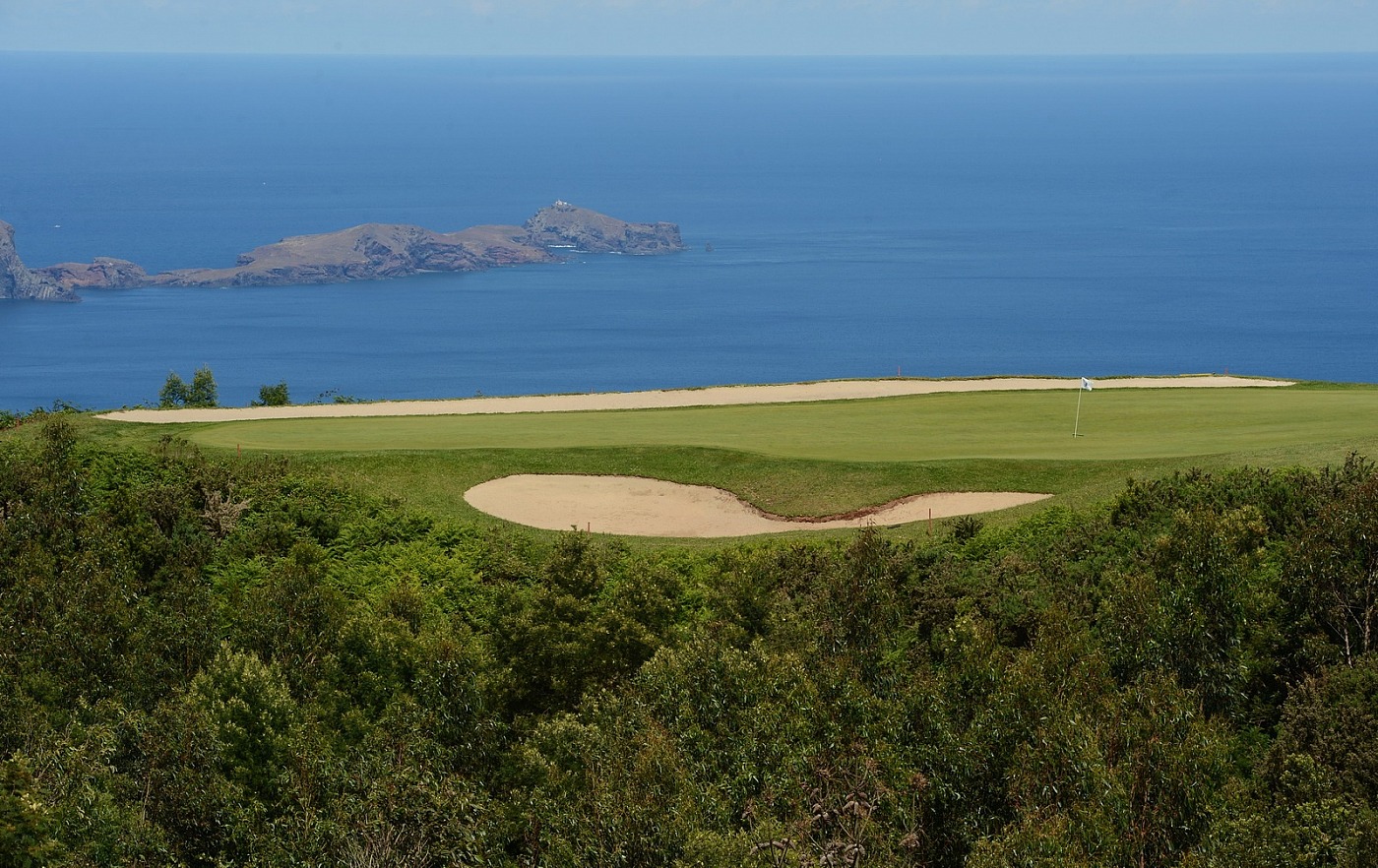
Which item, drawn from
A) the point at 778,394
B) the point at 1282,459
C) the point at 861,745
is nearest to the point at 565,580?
the point at 861,745

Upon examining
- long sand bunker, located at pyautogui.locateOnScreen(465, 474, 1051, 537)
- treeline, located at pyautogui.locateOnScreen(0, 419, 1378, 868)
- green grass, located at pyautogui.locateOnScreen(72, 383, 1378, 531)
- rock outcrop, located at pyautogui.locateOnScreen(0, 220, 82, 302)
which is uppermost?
rock outcrop, located at pyautogui.locateOnScreen(0, 220, 82, 302)

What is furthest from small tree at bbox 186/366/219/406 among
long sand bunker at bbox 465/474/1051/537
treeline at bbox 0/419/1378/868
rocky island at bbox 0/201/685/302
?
rocky island at bbox 0/201/685/302

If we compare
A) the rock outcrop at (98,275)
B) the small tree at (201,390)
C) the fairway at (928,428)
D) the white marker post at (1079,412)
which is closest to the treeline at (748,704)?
the fairway at (928,428)

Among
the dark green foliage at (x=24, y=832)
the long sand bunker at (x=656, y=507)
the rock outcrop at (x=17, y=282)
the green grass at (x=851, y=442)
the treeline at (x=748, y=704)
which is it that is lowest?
the dark green foliage at (x=24, y=832)

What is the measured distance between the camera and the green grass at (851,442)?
1371 inches

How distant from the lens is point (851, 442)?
3844 centimetres

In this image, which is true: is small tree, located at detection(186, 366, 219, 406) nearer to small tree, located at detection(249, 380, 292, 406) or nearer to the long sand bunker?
small tree, located at detection(249, 380, 292, 406)

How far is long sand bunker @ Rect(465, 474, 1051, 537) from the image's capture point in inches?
1346

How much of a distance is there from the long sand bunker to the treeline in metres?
3.39

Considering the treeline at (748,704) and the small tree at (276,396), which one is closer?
the treeline at (748,704)

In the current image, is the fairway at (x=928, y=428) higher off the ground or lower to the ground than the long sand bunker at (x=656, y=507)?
higher

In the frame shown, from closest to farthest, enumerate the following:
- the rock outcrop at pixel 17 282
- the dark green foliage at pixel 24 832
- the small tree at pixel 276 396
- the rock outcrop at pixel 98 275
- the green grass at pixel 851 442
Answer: the dark green foliage at pixel 24 832 → the green grass at pixel 851 442 → the small tree at pixel 276 396 → the rock outcrop at pixel 17 282 → the rock outcrop at pixel 98 275

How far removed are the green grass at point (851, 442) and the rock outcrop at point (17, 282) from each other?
154789 mm

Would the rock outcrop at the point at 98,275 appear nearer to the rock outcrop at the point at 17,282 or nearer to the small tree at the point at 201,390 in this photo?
the rock outcrop at the point at 17,282
